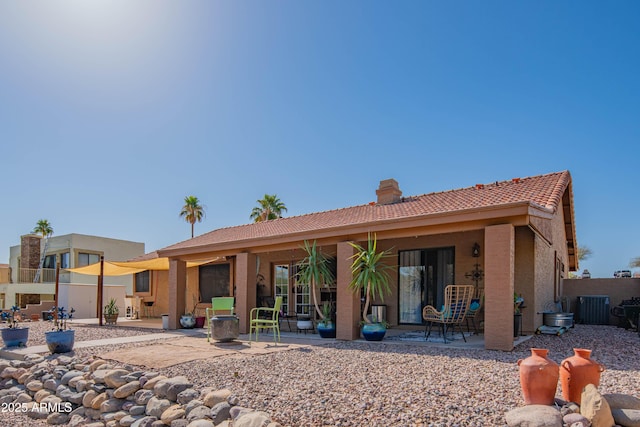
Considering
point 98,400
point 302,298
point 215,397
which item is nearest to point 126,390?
point 98,400

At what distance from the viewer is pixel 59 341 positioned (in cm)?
829

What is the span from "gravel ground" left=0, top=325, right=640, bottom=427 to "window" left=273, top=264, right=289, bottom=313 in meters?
6.02

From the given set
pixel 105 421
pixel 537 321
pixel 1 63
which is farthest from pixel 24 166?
→ pixel 537 321

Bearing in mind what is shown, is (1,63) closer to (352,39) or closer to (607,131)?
(352,39)

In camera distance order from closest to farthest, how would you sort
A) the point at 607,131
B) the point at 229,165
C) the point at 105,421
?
the point at 105,421 < the point at 607,131 < the point at 229,165

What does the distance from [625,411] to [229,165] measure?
1386 cm

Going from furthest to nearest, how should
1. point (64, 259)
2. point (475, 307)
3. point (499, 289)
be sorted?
point (64, 259)
point (475, 307)
point (499, 289)

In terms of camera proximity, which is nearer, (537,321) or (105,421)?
(105,421)

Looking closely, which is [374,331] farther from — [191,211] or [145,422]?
[191,211]

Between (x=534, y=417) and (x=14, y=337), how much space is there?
10.4 m

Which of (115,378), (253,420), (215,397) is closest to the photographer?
(253,420)

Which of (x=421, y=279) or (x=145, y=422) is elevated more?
(x=421, y=279)

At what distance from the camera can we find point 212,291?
52.9 feet

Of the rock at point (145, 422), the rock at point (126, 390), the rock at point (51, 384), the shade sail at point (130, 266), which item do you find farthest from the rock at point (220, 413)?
the shade sail at point (130, 266)
